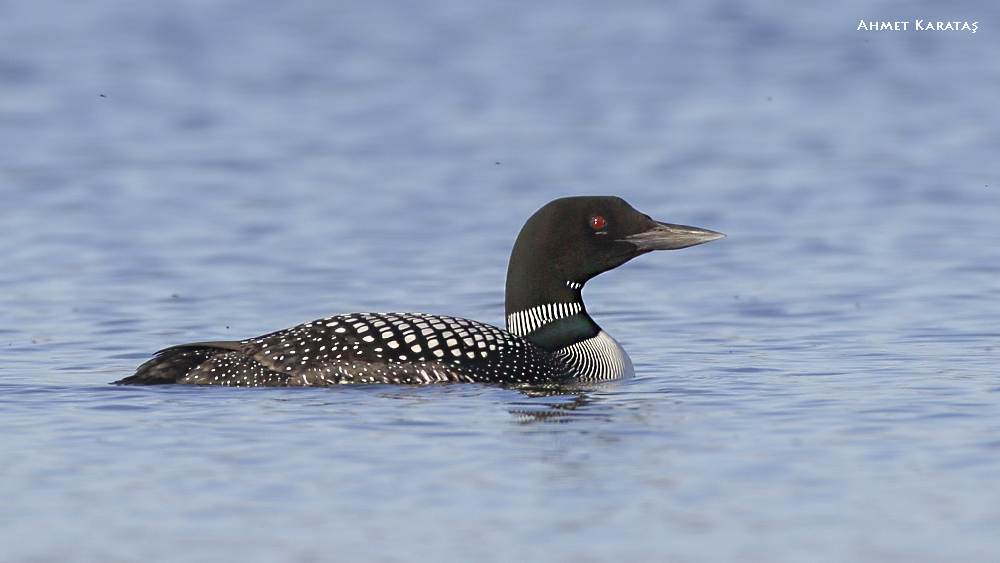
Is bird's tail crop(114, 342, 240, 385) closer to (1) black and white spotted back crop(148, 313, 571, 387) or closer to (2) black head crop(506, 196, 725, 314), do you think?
(1) black and white spotted back crop(148, 313, 571, 387)

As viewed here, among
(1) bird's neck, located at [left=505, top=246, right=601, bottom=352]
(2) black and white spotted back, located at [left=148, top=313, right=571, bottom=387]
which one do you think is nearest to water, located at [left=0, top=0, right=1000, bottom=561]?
(2) black and white spotted back, located at [left=148, top=313, right=571, bottom=387]

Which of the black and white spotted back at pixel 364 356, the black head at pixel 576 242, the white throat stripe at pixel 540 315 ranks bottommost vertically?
the black and white spotted back at pixel 364 356

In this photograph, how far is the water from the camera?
15.0 feet

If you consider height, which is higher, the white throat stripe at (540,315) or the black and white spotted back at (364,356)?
the white throat stripe at (540,315)

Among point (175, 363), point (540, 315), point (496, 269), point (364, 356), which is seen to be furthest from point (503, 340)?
point (496, 269)

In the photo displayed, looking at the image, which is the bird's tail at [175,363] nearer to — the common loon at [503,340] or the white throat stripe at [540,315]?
the common loon at [503,340]

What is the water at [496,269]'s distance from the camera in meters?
4.57

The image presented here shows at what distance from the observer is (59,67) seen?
645 inches

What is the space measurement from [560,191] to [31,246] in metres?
3.59

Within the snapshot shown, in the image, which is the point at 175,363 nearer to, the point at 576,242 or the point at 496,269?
the point at 576,242

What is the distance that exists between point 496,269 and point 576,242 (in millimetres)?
2505

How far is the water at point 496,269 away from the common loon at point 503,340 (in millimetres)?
156

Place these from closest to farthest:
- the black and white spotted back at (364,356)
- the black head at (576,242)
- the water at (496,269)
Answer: the water at (496,269), the black and white spotted back at (364,356), the black head at (576,242)

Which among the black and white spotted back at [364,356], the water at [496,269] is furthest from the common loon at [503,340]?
the water at [496,269]
